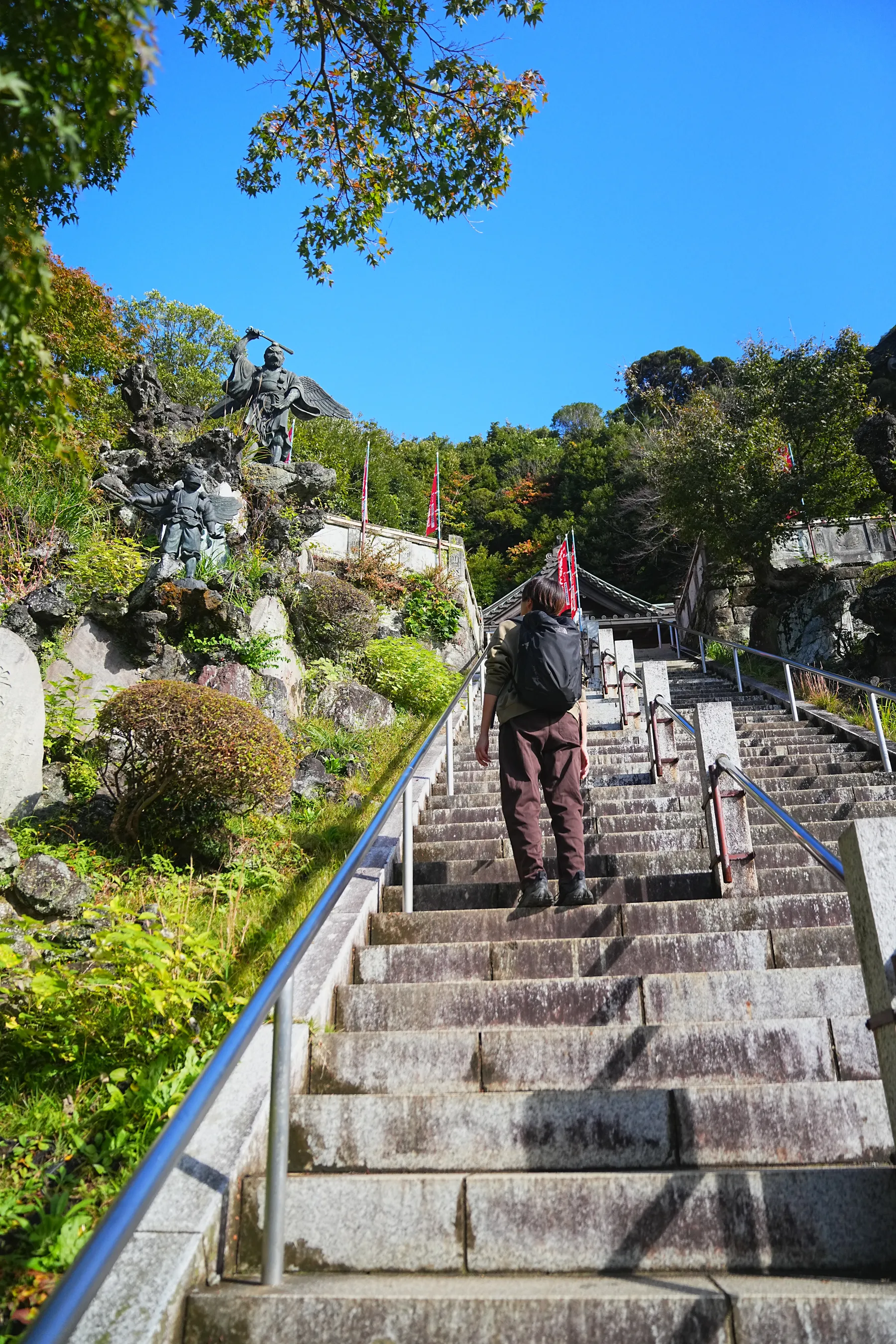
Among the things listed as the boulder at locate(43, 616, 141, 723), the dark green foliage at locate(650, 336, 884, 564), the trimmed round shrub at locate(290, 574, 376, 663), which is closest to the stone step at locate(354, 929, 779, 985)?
the boulder at locate(43, 616, 141, 723)

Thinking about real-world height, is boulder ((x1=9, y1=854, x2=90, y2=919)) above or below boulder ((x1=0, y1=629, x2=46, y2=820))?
below

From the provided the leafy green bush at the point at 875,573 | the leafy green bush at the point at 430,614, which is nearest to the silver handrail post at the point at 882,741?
the leafy green bush at the point at 875,573

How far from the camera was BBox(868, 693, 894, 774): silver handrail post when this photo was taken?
656cm

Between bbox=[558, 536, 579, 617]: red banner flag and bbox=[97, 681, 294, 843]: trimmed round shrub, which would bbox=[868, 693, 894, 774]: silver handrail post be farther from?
bbox=[558, 536, 579, 617]: red banner flag

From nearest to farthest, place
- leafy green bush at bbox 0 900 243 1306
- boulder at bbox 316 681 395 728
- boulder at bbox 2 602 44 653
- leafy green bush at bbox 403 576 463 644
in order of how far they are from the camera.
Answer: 1. leafy green bush at bbox 0 900 243 1306
2. boulder at bbox 2 602 44 653
3. boulder at bbox 316 681 395 728
4. leafy green bush at bbox 403 576 463 644

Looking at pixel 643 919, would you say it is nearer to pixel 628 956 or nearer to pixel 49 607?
pixel 628 956

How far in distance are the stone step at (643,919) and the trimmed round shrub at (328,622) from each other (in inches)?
349

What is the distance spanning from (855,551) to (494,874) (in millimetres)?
13884

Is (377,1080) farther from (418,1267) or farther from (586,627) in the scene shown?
(586,627)

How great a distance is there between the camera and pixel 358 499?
2734cm

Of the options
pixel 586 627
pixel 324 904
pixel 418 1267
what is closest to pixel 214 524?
pixel 586 627

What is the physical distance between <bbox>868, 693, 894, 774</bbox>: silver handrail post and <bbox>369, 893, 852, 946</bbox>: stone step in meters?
3.26

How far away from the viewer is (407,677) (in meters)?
12.0

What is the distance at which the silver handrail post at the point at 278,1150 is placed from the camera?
2.07 meters
